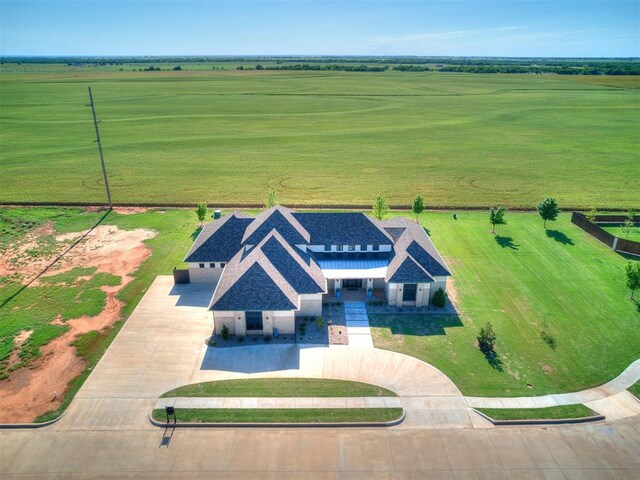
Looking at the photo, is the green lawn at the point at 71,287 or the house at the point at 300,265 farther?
the house at the point at 300,265

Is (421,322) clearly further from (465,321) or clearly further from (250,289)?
(250,289)

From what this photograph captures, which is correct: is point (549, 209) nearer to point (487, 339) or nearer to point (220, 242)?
point (487, 339)

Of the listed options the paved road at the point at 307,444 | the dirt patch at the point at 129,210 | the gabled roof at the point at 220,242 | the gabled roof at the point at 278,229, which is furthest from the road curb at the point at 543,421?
the dirt patch at the point at 129,210

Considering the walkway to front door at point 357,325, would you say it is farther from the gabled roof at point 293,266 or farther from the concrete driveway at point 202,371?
the gabled roof at point 293,266

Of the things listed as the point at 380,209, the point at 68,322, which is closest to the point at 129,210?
the point at 68,322

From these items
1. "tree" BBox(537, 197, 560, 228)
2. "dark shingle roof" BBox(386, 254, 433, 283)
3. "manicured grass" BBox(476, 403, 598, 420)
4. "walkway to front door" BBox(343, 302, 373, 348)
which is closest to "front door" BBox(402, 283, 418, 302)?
"dark shingle roof" BBox(386, 254, 433, 283)
